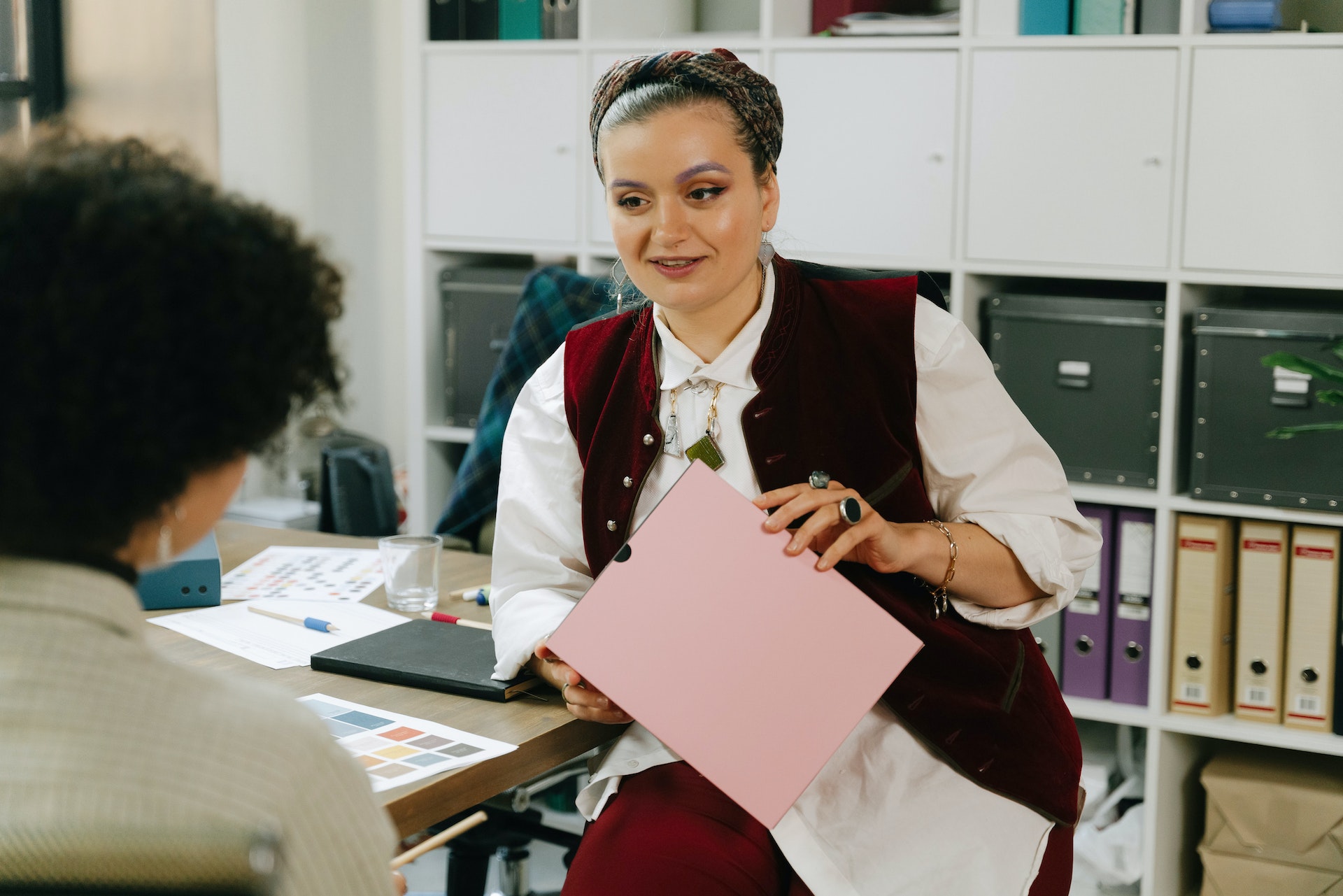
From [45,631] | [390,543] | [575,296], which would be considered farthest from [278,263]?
[575,296]

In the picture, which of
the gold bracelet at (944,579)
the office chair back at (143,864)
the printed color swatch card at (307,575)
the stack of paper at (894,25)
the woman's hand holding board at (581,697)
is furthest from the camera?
the stack of paper at (894,25)

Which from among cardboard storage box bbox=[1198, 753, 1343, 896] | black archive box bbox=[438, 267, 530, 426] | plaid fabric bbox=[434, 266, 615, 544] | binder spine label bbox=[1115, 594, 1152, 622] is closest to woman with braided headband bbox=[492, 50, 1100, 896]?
plaid fabric bbox=[434, 266, 615, 544]

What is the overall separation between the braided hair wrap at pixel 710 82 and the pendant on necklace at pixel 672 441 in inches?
13.2

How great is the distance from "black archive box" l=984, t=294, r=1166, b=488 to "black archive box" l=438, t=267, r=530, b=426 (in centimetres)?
105

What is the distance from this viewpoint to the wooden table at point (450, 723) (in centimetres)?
108

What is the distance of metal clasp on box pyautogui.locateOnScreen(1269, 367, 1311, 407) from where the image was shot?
2.17 meters

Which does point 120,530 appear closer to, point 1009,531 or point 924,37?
point 1009,531

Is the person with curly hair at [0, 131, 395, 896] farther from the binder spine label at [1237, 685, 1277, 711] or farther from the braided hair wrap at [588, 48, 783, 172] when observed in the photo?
the binder spine label at [1237, 685, 1277, 711]

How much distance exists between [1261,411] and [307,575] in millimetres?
1623

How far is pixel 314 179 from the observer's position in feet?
10.5

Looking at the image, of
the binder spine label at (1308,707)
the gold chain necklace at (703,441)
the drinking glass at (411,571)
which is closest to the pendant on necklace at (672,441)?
the gold chain necklace at (703,441)

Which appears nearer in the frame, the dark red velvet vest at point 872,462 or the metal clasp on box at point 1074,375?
the dark red velvet vest at point 872,462

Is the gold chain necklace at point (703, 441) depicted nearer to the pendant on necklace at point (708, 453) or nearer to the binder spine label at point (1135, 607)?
the pendant on necklace at point (708, 453)

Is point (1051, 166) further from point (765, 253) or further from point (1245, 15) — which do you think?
point (765, 253)
